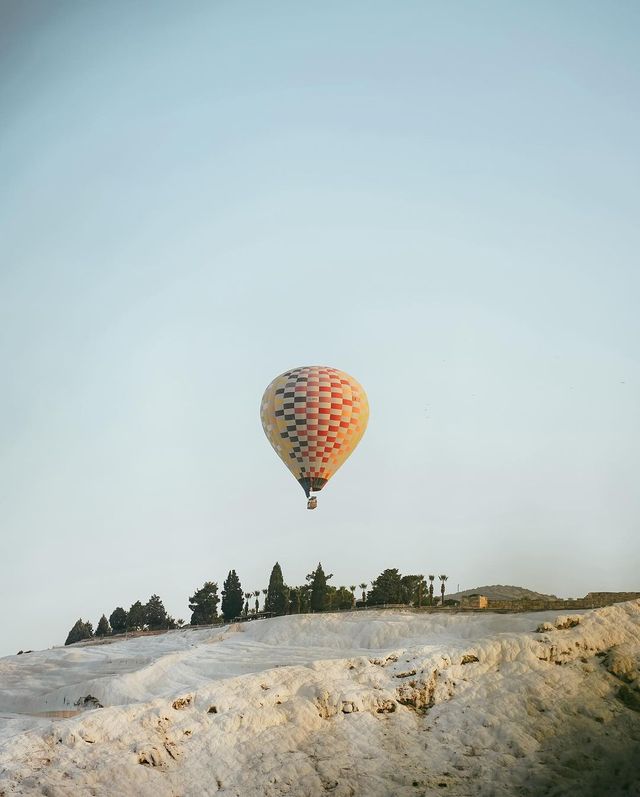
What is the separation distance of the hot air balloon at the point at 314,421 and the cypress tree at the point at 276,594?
30.6m

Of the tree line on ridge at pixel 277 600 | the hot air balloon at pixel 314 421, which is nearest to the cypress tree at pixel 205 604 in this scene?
the tree line on ridge at pixel 277 600

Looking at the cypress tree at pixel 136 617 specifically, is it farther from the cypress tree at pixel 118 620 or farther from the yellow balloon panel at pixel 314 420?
the yellow balloon panel at pixel 314 420

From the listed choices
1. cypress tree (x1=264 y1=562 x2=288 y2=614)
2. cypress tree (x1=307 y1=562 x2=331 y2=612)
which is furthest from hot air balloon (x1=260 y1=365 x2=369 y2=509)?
cypress tree (x1=264 y1=562 x2=288 y2=614)

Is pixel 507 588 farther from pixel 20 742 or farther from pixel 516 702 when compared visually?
pixel 20 742

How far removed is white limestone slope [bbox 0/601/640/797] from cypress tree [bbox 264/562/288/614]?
35.0m

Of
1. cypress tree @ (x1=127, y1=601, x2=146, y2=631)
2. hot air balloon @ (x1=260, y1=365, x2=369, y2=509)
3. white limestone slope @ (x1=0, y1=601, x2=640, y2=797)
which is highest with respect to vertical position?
hot air balloon @ (x1=260, y1=365, x2=369, y2=509)

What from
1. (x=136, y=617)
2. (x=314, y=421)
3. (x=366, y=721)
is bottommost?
(x=366, y=721)

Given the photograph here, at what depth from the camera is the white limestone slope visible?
3081 centimetres

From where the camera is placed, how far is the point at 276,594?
3280 inches

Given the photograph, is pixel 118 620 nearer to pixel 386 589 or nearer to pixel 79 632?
pixel 79 632

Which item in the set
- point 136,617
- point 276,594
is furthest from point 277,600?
point 136,617

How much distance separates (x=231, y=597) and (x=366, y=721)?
5208 cm

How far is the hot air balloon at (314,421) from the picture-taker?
53.8 m

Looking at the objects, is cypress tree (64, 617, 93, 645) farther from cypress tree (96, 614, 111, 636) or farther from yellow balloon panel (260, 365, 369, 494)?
yellow balloon panel (260, 365, 369, 494)
